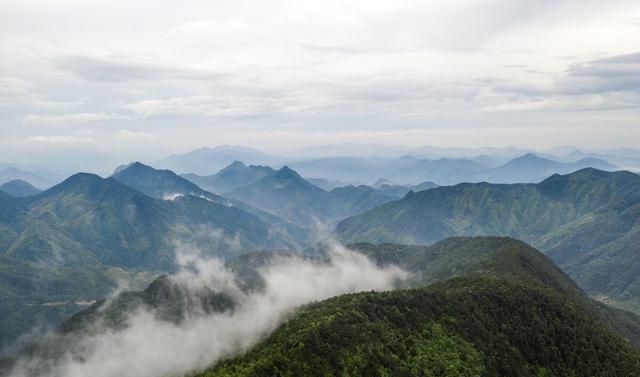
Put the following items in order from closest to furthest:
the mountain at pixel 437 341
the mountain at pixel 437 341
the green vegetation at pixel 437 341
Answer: the green vegetation at pixel 437 341 → the mountain at pixel 437 341 → the mountain at pixel 437 341

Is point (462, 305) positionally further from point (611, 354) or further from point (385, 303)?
point (611, 354)

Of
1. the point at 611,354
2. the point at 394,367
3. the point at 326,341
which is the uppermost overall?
the point at 326,341

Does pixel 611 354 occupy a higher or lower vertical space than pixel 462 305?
lower

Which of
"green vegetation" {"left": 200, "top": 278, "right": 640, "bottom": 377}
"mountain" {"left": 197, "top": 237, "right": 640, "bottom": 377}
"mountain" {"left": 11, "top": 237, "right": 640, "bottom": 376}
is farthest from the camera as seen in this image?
"mountain" {"left": 11, "top": 237, "right": 640, "bottom": 376}

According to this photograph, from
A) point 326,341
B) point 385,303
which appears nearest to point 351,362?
point 326,341

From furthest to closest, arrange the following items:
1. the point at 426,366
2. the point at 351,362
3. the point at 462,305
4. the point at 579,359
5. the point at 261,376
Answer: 1. the point at 462,305
2. the point at 579,359
3. the point at 426,366
4. the point at 351,362
5. the point at 261,376

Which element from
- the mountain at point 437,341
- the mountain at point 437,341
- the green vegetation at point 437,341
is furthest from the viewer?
the mountain at point 437,341

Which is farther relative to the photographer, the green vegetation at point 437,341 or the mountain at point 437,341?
the mountain at point 437,341

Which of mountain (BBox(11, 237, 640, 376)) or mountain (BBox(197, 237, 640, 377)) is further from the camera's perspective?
mountain (BBox(11, 237, 640, 376))

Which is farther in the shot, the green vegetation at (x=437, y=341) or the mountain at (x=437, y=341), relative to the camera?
the mountain at (x=437, y=341)

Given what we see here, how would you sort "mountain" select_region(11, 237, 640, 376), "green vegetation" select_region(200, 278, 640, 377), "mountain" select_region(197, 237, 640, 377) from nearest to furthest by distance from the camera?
"green vegetation" select_region(200, 278, 640, 377), "mountain" select_region(197, 237, 640, 377), "mountain" select_region(11, 237, 640, 376)

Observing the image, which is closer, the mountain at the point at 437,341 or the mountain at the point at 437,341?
the mountain at the point at 437,341
